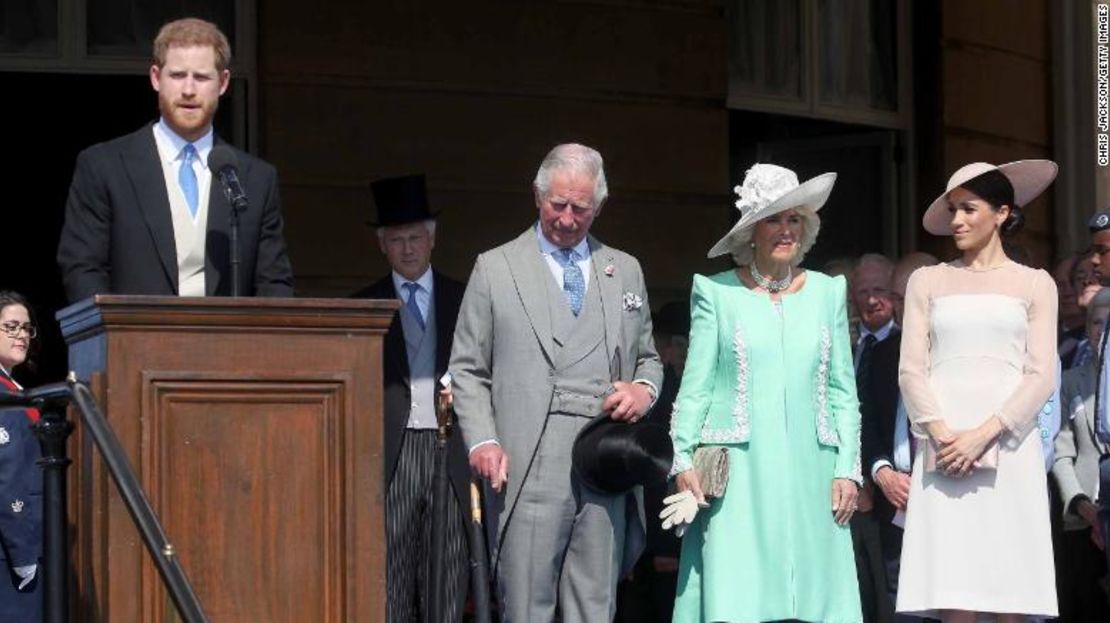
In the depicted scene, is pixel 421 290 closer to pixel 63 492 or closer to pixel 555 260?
pixel 555 260

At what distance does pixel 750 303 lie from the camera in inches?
304

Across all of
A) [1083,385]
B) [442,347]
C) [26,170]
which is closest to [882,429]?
[1083,385]

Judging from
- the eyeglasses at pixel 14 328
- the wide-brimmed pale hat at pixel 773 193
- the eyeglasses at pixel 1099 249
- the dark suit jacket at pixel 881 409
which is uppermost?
the wide-brimmed pale hat at pixel 773 193

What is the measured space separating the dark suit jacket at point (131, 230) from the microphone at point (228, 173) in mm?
137

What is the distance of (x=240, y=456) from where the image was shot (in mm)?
5672

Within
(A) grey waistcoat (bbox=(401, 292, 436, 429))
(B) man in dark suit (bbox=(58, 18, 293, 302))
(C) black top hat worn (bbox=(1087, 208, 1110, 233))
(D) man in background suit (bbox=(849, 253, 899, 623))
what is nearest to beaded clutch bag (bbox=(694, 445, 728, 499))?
(A) grey waistcoat (bbox=(401, 292, 436, 429))

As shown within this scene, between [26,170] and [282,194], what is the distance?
1.82m

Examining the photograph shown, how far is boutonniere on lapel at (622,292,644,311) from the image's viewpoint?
7.89 metres

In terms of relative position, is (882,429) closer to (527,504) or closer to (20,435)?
(527,504)

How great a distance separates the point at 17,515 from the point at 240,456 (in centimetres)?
220

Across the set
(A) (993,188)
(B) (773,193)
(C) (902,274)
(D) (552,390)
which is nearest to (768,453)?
(D) (552,390)

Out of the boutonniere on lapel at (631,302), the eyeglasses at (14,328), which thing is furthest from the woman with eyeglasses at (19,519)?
the boutonniere on lapel at (631,302)

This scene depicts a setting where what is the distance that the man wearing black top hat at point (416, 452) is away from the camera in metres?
8.43

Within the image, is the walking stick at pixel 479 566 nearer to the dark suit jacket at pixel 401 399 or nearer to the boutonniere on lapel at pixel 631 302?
the dark suit jacket at pixel 401 399
